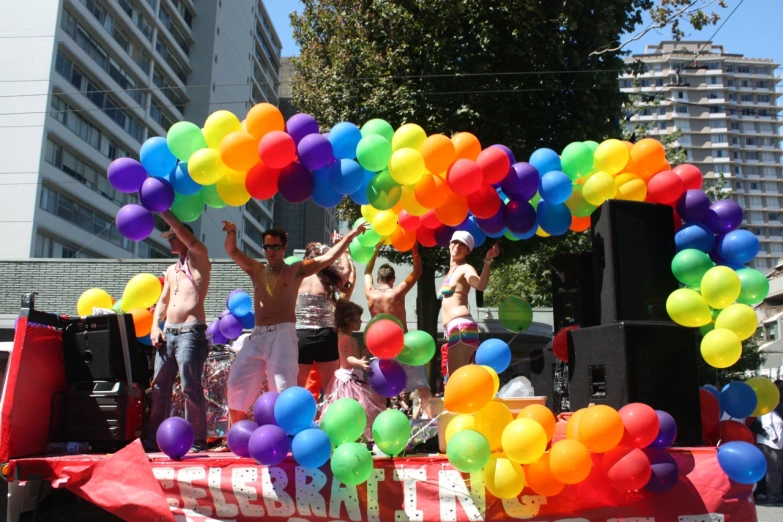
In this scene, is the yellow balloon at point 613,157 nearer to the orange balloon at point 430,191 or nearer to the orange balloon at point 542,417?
the orange balloon at point 430,191

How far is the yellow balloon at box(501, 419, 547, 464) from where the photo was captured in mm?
4004

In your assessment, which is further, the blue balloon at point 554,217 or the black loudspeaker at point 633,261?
the blue balloon at point 554,217

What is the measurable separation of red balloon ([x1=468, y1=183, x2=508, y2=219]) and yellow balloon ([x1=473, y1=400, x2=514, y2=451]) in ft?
5.74

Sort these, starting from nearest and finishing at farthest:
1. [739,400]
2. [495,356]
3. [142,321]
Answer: [495,356], [739,400], [142,321]

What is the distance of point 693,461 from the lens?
442cm

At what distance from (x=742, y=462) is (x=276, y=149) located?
3.74m

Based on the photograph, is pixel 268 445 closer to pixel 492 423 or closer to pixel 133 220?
pixel 492 423

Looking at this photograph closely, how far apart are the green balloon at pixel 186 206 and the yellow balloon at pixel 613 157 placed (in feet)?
10.7

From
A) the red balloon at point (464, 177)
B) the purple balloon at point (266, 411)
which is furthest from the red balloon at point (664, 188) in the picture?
the purple balloon at point (266, 411)

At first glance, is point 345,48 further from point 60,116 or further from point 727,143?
point 727,143

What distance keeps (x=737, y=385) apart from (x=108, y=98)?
3841 centimetres

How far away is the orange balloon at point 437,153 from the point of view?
511cm

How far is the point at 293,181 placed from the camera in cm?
499

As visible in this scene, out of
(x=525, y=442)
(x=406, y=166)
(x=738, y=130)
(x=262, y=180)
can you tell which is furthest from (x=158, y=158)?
(x=738, y=130)
